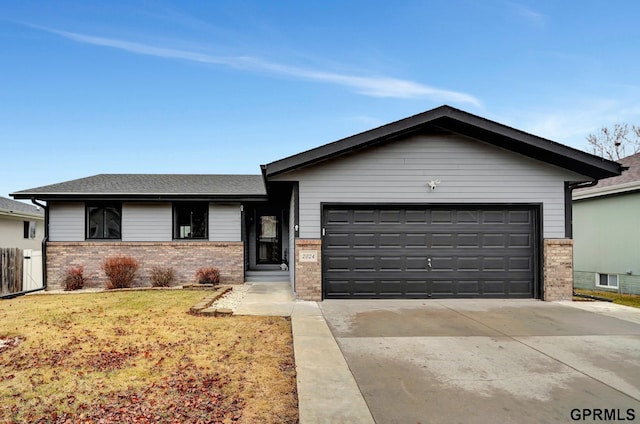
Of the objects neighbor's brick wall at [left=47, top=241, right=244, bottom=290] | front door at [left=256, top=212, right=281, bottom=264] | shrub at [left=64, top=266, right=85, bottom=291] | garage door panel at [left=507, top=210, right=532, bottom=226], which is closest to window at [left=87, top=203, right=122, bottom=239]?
neighbor's brick wall at [left=47, top=241, right=244, bottom=290]

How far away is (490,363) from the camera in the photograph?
183 inches

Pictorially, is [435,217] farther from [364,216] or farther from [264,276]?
[264,276]

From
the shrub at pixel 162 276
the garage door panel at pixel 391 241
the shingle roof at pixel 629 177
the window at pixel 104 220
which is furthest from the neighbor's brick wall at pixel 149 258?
the shingle roof at pixel 629 177

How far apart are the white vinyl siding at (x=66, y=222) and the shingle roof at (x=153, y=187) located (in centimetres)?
59

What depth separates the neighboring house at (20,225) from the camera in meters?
19.2

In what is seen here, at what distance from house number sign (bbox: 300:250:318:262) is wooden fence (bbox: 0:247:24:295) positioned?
957 cm

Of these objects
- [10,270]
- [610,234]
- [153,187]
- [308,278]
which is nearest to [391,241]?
[308,278]

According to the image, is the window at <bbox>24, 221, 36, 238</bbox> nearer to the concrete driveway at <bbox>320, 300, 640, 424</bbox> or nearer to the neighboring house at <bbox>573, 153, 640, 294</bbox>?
the concrete driveway at <bbox>320, 300, 640, 424</bbox>

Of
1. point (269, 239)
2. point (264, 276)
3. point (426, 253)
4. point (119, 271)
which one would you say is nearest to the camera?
point (426, 253)

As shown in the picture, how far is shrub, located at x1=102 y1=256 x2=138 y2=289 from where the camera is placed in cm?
1249

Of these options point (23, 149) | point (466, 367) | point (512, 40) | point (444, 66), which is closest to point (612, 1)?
point (512, 40)

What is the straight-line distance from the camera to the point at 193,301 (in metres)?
9.34

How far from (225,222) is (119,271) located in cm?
378
